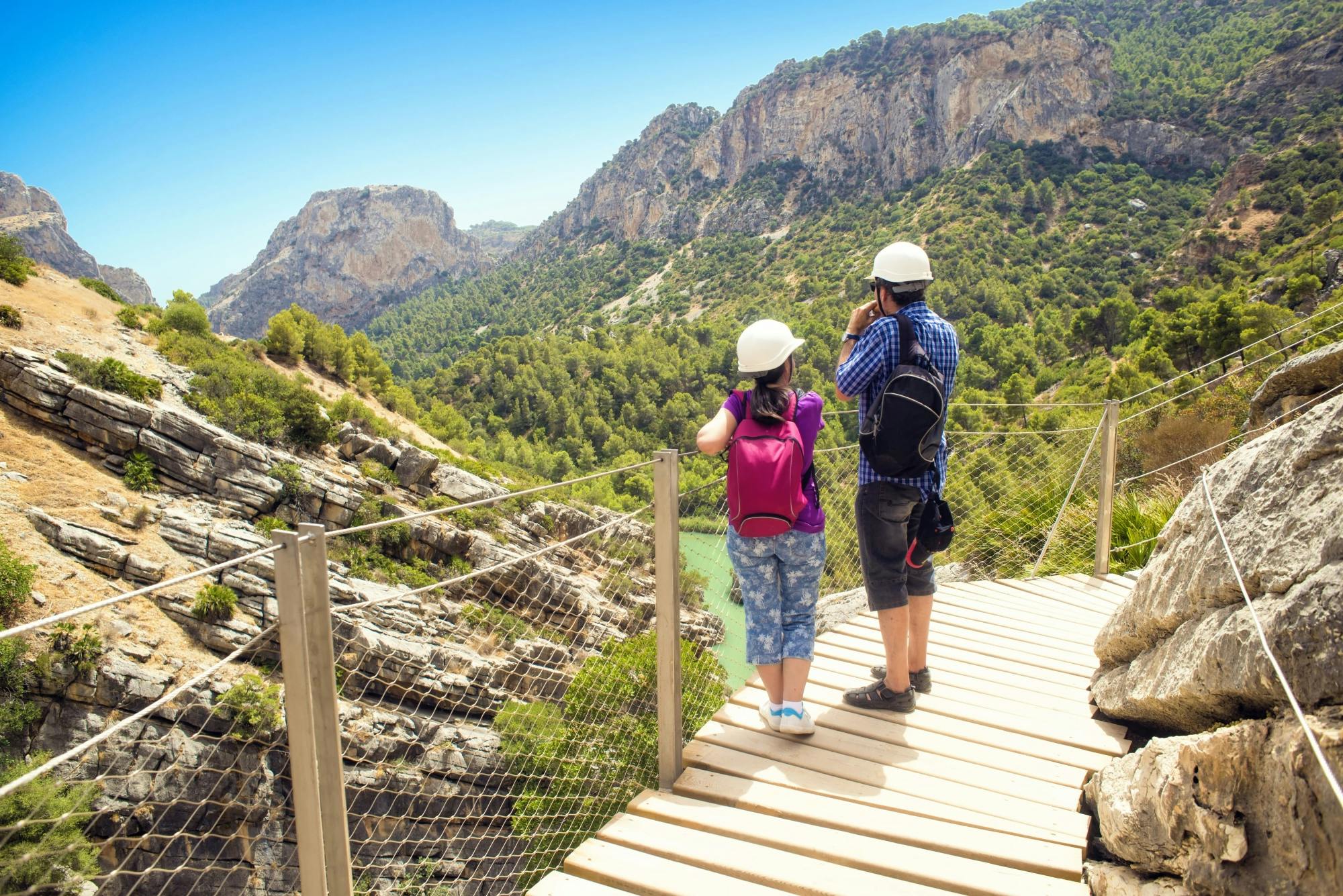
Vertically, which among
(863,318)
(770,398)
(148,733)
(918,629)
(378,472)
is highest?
(863,318)

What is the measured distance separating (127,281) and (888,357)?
454 feet

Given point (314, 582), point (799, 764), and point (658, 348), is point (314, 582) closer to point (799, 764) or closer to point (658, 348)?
point (799, 764)

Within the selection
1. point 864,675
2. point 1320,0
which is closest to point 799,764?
point 864,675

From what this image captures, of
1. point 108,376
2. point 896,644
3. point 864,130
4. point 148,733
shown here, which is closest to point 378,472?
point 108,376

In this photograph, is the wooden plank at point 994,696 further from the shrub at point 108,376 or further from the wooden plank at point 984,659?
the shrub at point 108,376

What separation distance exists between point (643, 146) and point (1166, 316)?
105817mm

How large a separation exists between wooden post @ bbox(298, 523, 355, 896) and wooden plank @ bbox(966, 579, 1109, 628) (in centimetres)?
364

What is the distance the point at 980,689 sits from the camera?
3.10 m

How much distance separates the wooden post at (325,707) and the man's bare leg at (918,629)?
73.9 inches

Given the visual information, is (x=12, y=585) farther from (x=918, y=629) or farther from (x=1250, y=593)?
(x=1250, y=593)

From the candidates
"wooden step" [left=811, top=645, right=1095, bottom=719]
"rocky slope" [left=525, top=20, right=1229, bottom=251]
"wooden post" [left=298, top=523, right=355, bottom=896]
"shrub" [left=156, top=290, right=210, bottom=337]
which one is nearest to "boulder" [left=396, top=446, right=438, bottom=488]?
"shrub" [left=156, top=290, right=210, bottom=337]

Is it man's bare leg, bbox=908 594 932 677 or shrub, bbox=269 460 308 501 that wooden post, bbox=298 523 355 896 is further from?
shrub, bbox=269 460 308 501

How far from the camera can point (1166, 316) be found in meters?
27.3

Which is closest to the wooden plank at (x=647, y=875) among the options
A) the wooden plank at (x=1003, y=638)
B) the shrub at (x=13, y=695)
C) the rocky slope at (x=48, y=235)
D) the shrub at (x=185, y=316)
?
the wooden plank at (x=1003, y=638)
